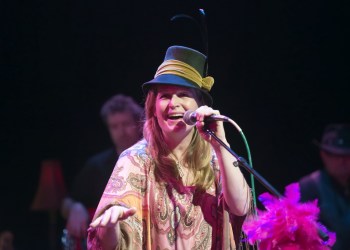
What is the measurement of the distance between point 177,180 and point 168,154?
0.12m

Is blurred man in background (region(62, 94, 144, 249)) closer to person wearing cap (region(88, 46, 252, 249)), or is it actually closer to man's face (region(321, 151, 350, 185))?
man's face (region(321, 151, 350, 185))

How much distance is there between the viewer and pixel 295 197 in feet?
6.93

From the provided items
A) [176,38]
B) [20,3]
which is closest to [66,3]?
[20,3]

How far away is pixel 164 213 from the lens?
2486 millimetres

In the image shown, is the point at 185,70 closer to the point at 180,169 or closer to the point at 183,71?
the point at 183,71

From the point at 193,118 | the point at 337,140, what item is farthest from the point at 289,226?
the point at 337,140

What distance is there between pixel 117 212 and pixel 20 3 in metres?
3.56

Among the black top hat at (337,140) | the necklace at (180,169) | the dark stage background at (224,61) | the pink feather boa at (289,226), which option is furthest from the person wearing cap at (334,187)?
the pink feather boa at (289,226)

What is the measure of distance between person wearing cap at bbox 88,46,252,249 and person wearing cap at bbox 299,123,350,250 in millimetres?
1749

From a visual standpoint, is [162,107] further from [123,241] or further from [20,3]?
[20,3]

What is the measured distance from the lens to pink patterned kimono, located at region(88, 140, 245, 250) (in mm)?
2443

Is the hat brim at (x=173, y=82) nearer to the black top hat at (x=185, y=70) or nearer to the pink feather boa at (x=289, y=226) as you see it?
the black top hat at (x=185, y=70)

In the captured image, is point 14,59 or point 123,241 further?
point 14,59

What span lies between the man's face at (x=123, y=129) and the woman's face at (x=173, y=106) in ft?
5.24
